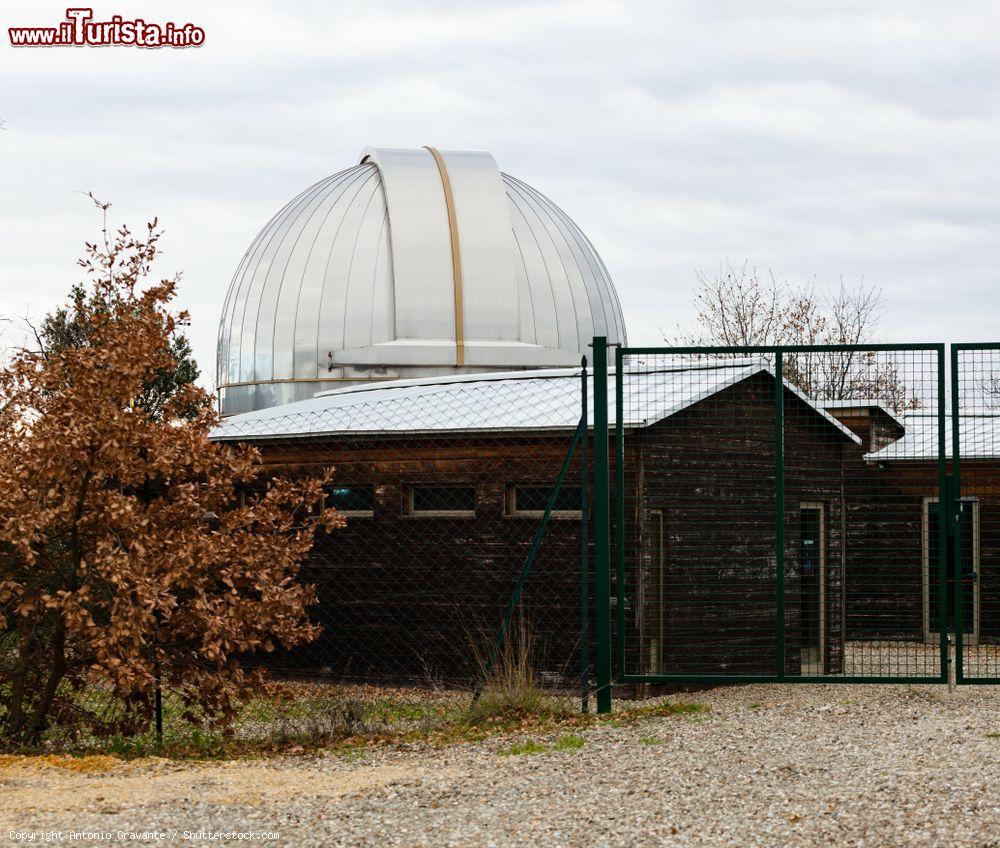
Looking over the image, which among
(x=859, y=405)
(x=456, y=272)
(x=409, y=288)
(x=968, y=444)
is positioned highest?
(x=456, y=272)

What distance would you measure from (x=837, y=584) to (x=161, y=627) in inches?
351

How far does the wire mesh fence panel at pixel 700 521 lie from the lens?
1171cm

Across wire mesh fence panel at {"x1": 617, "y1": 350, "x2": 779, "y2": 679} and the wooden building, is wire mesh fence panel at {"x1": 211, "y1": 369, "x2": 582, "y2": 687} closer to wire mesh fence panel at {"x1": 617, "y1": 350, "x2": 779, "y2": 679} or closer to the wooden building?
the wooden building

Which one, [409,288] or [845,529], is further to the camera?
[409,288]

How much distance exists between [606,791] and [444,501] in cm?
694

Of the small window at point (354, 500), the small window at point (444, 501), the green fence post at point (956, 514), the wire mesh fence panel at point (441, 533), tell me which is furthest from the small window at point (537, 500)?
the green fence post at point (956, 514)

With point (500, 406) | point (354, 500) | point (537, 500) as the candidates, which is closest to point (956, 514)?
point (537, 500)

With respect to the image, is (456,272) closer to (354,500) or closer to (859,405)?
(354,500)

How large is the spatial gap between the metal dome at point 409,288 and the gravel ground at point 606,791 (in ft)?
36.2

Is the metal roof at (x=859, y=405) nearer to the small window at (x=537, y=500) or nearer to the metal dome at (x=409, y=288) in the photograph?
the metal dome at (x=409, y=288)

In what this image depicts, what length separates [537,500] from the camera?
41.1 ft

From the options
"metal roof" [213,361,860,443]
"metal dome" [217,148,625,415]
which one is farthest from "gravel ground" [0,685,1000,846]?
"metal dome" [217,148,625,415]

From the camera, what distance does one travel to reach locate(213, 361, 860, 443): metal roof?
12.1 m

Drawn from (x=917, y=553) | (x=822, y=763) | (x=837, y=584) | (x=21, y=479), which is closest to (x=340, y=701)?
(x=21, y=479)
